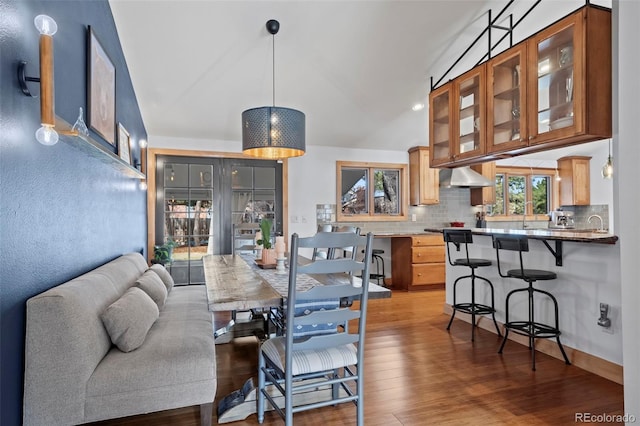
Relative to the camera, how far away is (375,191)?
6.28 m

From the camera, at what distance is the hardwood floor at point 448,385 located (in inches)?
82.1

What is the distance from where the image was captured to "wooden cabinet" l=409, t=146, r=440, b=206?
6035 millimetres

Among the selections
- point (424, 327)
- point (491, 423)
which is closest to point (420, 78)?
point (424, 327)

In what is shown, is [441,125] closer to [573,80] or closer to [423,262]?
[573,80]

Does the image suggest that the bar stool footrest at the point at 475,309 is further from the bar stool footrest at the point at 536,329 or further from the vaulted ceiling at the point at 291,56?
the vaulted ceiling at the point at 291,56

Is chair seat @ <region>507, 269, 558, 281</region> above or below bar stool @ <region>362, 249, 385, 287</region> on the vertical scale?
above

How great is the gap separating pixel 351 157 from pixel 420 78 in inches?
75.4


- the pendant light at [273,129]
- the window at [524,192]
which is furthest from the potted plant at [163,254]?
the window at [524,192]

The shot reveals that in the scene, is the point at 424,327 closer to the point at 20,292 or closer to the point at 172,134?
the point at 20,292

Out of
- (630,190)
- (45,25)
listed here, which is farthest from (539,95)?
(45,25)

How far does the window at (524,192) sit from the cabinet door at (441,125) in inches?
139

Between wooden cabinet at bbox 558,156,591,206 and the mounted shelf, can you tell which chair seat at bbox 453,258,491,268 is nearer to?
the mounted shelf

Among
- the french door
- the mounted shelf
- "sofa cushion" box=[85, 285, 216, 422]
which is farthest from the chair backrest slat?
the french door

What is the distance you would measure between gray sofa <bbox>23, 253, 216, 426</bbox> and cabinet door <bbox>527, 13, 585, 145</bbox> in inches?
111
